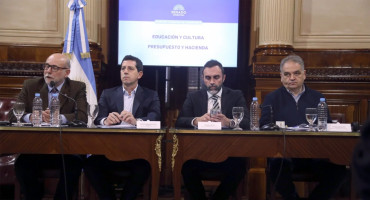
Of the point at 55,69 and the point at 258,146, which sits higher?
the point at 55,69

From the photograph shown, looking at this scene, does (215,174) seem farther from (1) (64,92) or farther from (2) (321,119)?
(1) (64,92)

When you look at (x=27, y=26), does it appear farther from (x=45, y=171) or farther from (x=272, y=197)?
(x=272, y=197)

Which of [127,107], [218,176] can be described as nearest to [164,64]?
[127,107]

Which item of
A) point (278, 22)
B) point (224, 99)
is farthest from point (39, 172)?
point (278, 22)

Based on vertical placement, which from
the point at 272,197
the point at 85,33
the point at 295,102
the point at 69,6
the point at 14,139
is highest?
the point at 69,6

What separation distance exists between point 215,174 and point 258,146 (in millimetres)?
579

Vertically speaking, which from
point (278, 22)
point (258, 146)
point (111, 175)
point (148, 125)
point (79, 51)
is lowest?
point (111, 175)

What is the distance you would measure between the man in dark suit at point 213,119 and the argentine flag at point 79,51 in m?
1.37

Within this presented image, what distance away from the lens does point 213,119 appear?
3330 millimetres

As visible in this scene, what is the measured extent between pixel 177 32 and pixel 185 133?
2.65 meters

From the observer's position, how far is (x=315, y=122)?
3320 mm

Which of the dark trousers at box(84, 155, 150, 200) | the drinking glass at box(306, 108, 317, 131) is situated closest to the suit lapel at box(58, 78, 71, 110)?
the dark trousers at box(84, 155, 150, 200)

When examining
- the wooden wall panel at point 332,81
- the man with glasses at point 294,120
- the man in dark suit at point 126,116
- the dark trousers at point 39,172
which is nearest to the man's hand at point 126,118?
the man in dark suit at point 126,116

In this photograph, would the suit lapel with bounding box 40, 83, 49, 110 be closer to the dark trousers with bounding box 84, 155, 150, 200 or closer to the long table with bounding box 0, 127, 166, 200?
the dark trousers with bounding box 84, 155, 150, 200
